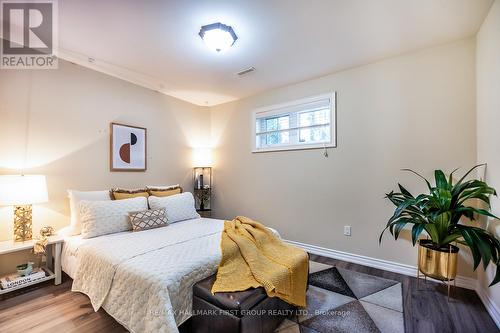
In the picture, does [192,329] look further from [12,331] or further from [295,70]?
[295,70]

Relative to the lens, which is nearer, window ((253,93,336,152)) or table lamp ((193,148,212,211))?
window ((253,93,336,152))

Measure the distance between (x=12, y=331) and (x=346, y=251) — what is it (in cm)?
324

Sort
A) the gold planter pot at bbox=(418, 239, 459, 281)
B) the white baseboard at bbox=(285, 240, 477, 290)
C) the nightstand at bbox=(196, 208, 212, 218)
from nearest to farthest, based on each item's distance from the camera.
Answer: the gold planter pot at bbox=(418, 239, 459, 281) → the white baseboard at bbox=(285, 240, 477, 290) → the nightstand at bbox=(196, 208, 212, 218)

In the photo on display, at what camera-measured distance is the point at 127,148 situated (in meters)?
3.32

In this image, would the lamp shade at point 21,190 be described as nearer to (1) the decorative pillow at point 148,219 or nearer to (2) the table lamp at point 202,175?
(1) the decorative pillow at point 148,219

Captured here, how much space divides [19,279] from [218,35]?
2907 millimetres

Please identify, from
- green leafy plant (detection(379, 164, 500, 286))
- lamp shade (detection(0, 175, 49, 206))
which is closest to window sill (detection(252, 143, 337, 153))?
Result: green leafy plant (detection(379, 164, 500, 286))

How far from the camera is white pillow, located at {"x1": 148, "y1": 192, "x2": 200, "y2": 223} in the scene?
9.48ft

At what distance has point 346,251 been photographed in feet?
9.82

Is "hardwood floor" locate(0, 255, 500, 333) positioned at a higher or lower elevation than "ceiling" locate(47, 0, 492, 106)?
lower

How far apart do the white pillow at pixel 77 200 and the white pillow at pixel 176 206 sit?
563 millimetres

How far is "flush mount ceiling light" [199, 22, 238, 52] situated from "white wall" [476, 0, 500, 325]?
211 centimetres

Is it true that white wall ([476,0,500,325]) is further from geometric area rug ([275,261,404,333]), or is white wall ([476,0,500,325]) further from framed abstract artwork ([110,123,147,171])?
framed abstract artwork ([110,123,147,171])

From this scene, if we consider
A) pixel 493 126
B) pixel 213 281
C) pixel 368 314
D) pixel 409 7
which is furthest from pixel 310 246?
pixel 409 7
